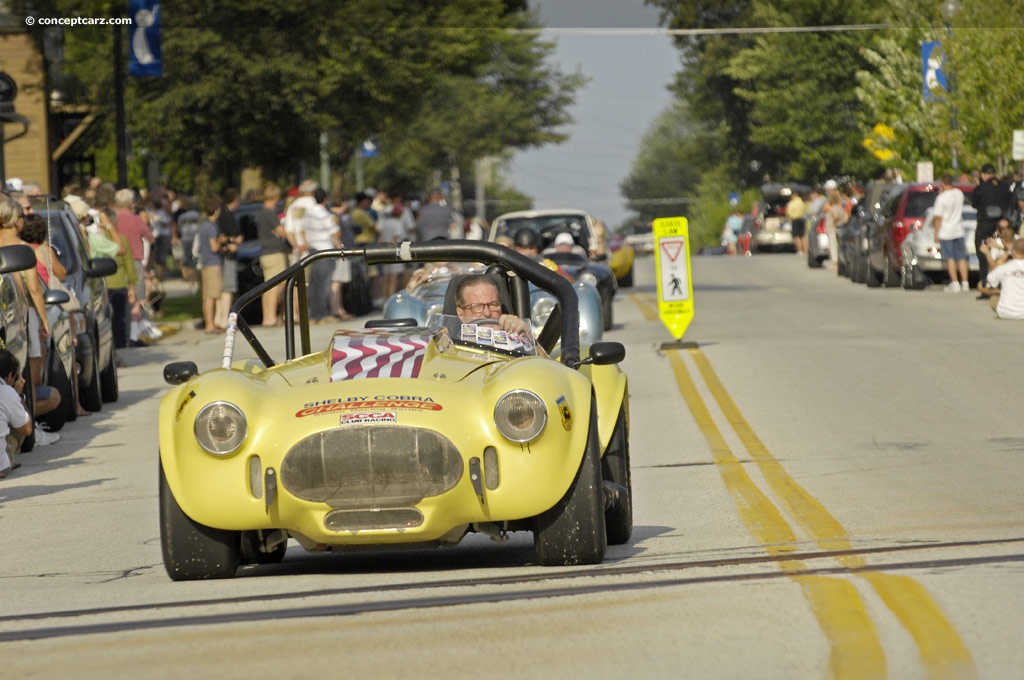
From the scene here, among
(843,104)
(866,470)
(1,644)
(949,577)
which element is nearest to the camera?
(1,644)

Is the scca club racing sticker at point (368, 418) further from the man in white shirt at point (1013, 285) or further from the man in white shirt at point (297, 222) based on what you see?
the man in white shirt at point (297, 222)

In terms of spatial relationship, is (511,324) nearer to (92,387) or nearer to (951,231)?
(92,387)

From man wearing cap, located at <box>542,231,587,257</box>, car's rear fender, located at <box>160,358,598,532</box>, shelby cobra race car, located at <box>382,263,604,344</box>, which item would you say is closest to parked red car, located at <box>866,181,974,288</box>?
man wearing cap, located at <box>542,231,587,257</box>

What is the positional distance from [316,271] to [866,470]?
15586 millimetres

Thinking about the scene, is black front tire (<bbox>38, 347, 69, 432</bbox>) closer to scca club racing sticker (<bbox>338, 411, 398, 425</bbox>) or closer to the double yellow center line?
the double yellow center line

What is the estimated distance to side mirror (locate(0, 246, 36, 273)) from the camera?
40.4 ft

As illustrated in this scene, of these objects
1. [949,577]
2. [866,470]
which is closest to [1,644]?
[949,577]

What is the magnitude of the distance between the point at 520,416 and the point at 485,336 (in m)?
1.56

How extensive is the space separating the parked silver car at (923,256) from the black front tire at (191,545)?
75.2 feet

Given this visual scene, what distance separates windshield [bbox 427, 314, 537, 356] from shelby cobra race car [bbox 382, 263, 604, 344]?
6548mm

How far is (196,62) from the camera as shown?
109 ft

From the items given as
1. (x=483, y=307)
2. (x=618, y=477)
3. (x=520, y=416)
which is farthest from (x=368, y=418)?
(x=483, y=307)

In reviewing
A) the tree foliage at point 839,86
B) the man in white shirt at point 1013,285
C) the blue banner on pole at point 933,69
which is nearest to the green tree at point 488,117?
the tree foliage at point 839,86

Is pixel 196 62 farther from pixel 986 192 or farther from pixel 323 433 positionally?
pixel 323 433
